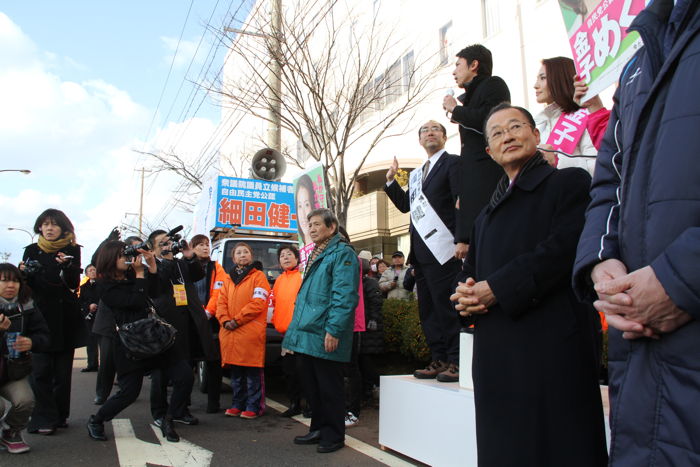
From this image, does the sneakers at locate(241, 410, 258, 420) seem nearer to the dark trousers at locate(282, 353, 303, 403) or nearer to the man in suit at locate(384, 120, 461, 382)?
the dark trousers at locate(282, 353, 303, 403)

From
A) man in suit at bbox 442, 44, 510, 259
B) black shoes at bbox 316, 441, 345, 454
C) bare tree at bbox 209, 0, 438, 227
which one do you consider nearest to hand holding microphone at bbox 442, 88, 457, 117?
man in suit at bbox 442, 44, 510, 259

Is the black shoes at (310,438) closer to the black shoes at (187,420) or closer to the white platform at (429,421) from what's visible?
the white platform at (429,421)

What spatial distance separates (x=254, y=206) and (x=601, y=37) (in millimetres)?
7098

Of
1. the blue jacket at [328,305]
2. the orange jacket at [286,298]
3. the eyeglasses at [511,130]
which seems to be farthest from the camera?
the orange jacket at [286,298]

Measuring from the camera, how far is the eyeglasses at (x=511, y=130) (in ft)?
7.70

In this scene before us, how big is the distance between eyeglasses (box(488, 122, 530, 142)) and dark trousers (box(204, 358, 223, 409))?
14.5ft

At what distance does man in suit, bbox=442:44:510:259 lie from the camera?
134 inches

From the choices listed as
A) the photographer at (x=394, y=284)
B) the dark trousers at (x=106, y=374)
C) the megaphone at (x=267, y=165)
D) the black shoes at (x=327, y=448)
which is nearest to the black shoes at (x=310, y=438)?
the black shoes at (x=327, y=448)

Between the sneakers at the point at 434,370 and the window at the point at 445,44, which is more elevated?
the window at the point at 445,44

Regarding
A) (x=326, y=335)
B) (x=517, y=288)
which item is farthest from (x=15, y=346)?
(x=517, y=288)

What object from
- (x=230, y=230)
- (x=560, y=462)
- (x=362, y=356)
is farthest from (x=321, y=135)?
(x=560, y=462)

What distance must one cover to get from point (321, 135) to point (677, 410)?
31.3ft

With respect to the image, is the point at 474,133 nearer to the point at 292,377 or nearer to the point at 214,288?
the point at 292,377

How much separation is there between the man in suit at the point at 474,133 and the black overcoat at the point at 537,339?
1.11 metres
